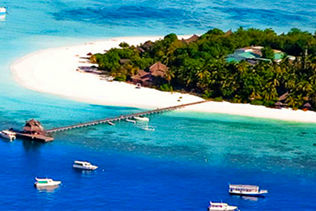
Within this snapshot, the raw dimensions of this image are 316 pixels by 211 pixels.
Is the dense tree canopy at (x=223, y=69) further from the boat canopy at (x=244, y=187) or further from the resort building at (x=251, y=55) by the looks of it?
the boat canopy at (x=244, y=187)

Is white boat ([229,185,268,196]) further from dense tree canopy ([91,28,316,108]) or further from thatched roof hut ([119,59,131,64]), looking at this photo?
thatched roof hut ([119,59,131,64])

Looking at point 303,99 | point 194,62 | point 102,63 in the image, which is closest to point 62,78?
point 102,63

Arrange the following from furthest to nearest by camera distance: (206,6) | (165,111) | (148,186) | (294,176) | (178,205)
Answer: (206,6) → (165,111) → (294,176) → (148,186) → (178,205)

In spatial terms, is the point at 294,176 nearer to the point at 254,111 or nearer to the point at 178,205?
the point at 178,205

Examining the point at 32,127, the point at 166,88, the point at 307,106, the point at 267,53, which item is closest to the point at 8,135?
the point at 32,127

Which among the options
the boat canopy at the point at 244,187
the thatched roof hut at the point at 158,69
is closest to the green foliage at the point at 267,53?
the thatched roof hut at the point at 158,69
